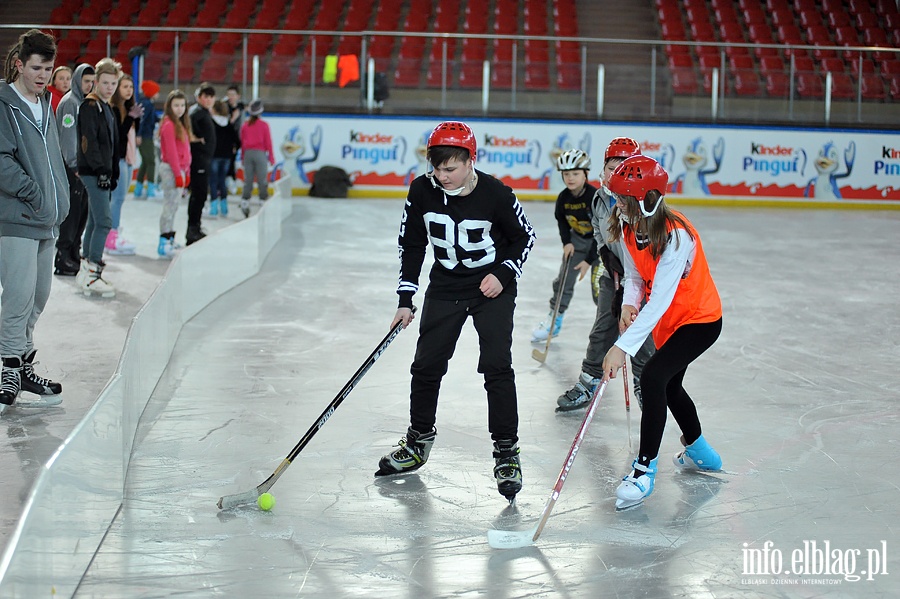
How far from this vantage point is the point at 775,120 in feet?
54.0

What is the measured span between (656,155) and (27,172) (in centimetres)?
1310

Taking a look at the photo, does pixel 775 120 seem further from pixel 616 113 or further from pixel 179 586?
pixel 179 586

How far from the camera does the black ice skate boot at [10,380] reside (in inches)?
184

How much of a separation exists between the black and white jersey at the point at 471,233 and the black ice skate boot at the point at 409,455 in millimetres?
531

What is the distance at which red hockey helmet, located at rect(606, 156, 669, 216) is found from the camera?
369 cm

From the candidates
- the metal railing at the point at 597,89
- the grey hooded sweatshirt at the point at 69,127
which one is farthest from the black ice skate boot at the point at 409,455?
the metal railing at the point at 597,89

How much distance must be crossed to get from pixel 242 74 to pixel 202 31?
866 mm

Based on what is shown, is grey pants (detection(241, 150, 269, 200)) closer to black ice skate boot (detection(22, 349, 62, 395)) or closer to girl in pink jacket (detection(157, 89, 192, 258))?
girl in pink jacket (detection(157, 89, 192, 258))

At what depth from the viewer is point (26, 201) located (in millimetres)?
4504

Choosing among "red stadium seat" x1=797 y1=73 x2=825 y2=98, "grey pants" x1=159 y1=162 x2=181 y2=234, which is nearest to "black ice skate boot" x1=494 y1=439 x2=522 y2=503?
"grey pants" x1=159 y1=162 x2=181 y2=234

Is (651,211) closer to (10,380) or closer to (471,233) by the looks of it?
(471,233)

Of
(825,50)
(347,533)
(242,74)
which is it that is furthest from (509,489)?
(825,50)

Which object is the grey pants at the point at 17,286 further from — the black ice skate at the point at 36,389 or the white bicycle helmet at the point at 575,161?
the white bicycle helmet at the point at 575,161

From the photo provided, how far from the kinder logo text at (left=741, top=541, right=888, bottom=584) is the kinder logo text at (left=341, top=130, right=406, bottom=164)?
13.4 metres
